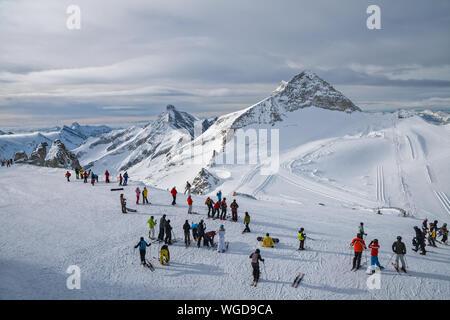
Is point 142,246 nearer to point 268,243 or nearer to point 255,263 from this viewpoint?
point 255,263

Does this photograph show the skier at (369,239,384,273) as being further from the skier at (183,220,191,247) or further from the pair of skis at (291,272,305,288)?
the skier at (183,220,191,247)

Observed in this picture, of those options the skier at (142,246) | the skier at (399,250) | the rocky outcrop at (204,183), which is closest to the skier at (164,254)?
the skier at (142,246)

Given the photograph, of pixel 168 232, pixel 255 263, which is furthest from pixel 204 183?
pixel 255 263

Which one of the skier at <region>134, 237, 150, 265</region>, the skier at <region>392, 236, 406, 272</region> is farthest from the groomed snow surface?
the skier at <region>134, 237, 150, 265</region>
